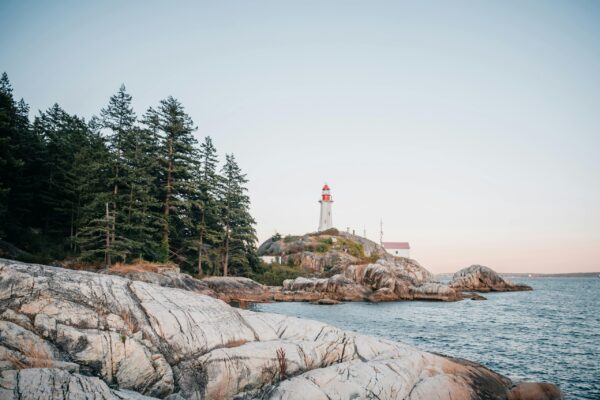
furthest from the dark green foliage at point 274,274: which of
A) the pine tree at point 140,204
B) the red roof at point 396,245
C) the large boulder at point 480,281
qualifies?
the red roof at point 396,245

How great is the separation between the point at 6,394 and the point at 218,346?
17.7ft

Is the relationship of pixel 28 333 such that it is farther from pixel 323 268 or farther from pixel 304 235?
pixel 304 235

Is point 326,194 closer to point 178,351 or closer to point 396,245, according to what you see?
point 396,245

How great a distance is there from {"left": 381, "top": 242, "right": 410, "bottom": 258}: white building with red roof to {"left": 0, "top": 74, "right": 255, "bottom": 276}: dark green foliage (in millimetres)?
76079

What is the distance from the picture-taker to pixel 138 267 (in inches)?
1222

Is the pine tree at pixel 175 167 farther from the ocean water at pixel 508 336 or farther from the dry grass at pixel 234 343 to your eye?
the dry grass at pixel 234 343

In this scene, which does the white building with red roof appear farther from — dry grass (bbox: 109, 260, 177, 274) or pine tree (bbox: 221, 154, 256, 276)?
dry grass (bbox: 109, 260, 177, 274)

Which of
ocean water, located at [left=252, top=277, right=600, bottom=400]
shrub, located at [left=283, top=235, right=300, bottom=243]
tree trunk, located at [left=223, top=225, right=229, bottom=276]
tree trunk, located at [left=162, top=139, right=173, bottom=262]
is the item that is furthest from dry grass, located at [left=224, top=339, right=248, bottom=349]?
shrub, located at [left=283, top=235, right=300, bottom=243]

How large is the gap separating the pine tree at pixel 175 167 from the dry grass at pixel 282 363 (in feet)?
95.9

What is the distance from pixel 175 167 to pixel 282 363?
106ft

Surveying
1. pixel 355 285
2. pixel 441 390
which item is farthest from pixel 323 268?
pixel 441 390

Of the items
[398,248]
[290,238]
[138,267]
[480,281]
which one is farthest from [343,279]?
[398,248]

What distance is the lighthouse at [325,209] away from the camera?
98.5 meters

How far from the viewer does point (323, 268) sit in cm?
7256
